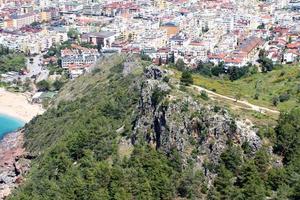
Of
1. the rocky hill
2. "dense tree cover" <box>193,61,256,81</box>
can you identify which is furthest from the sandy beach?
A: the rocky hill

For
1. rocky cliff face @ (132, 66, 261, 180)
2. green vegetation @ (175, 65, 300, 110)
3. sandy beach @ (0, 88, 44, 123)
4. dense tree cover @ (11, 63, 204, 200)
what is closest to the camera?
dense tree cover @ (11, 63, 204, 200)

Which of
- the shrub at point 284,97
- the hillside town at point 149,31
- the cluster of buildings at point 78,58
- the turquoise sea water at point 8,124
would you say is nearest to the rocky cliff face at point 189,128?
the shrub at point 284,97

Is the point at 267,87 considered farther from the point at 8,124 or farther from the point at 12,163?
the point at 8,124

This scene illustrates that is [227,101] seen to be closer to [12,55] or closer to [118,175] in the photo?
[118,175]

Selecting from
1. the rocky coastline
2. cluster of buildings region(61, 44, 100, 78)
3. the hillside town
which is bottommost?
the rocky coastline

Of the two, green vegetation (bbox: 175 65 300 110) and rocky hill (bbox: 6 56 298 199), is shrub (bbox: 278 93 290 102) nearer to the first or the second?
green vegetation (bbox: 175 65 300 110)

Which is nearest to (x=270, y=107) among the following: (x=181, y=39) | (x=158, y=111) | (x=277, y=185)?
(x=158, y=111)

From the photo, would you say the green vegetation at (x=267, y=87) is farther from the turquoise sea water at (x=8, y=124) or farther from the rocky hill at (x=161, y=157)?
the turquoise sea water at (x=8, y=124)
